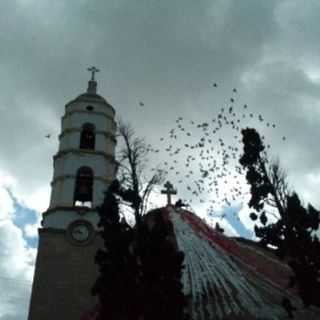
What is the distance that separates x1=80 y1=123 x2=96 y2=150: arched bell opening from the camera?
2487 cm

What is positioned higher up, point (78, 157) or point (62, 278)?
point (78, 157)

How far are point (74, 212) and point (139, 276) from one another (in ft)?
29.1

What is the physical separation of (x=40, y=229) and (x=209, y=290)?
29.2 ft

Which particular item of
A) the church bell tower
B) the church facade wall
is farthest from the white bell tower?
the church facade wall

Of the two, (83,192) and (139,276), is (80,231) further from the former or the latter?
(139,276)

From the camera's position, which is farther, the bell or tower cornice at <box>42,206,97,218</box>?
the bell

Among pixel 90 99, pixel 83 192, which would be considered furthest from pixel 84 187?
A: pixel 90 99

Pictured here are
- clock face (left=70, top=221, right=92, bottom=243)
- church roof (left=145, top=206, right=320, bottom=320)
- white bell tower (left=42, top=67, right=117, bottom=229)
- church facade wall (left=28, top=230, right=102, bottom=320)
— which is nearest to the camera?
church roof (left=145, top=206, right=320, bottom=320)

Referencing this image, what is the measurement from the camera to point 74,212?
21.9m

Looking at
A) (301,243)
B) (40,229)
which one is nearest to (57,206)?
(40,229)

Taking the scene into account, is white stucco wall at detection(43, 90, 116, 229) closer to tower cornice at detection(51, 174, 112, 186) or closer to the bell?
tower cornice at detection(51, 174, 112, 186)

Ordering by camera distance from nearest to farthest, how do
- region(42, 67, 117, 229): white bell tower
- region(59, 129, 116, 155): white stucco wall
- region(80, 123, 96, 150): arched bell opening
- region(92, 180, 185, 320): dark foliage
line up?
region(92, 180, 185, 320): dark foliage < region(42, 67, 117, 229): white bell tower < region(59, 129, 116, 155): white stucco wall < region(80, 123, 96, 150): arched bell opening

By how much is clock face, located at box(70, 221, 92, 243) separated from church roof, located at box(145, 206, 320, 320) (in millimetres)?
3674

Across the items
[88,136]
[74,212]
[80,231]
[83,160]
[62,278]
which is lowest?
[62,278]
